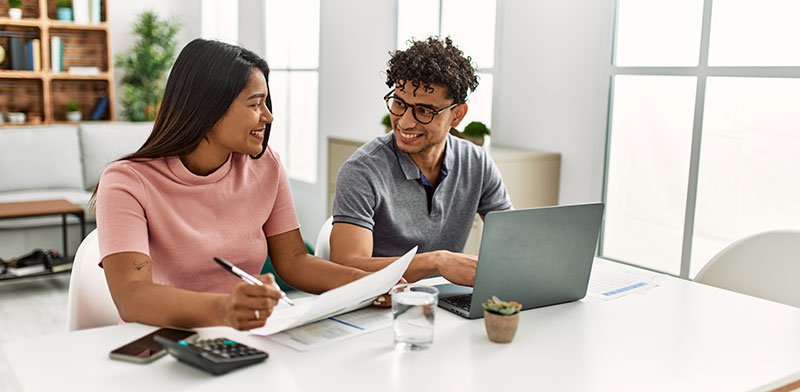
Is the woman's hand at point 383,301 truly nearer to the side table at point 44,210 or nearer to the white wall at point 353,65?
the white wall at point 353,65

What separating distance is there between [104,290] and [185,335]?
0.39 m

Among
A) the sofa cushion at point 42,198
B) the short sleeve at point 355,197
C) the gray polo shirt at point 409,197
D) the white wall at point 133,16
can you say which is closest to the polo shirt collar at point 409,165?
the gray polo shirt at point 409,197

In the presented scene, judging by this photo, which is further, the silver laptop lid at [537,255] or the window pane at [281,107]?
the window pane at [281,107]

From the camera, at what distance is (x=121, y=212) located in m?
1.49

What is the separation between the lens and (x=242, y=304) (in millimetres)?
1248

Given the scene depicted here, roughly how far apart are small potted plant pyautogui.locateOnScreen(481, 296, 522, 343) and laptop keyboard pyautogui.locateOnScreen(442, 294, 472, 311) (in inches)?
6.3

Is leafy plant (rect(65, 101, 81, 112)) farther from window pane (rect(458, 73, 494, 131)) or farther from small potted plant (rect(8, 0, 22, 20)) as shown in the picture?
window pane (rect(458, 73, 494, 131))

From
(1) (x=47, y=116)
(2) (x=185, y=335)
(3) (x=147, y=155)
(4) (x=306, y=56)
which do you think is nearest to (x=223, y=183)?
(3) (x=147, y=155)

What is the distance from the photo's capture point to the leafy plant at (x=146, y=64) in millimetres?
6250

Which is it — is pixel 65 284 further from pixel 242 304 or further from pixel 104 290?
pixel 242 304

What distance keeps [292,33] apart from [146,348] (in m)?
4.37

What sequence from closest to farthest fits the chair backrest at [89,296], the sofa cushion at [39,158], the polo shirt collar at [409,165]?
the chair backrest at [89,296]
the polo shirt collar at [409,165]
the sofa cushion at [39,158]

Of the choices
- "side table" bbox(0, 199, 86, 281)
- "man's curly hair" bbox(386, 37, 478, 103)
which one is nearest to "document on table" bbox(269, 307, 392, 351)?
"man's curly hair" bbox(386, 37, 478, 103)

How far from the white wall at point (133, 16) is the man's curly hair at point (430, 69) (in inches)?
202
